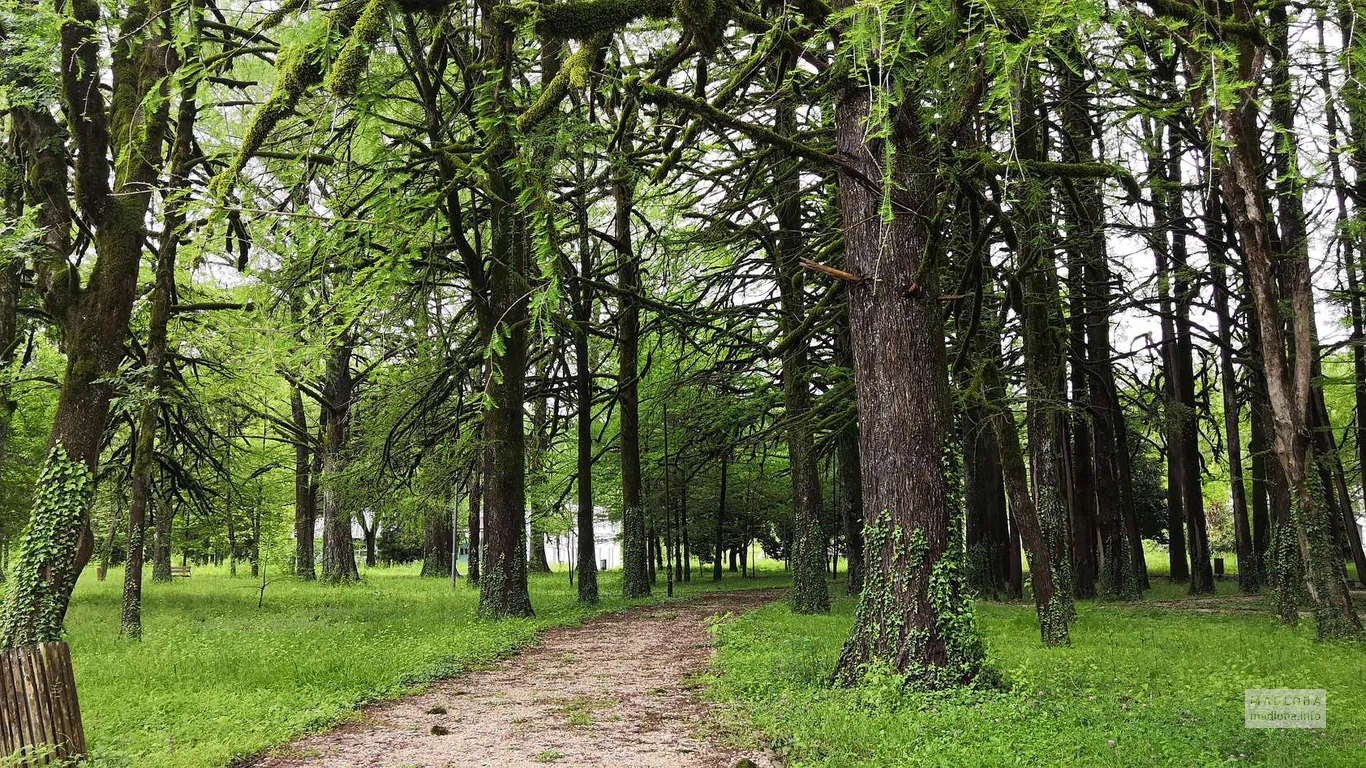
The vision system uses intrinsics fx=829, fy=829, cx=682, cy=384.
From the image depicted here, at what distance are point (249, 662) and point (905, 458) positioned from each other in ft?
24.1

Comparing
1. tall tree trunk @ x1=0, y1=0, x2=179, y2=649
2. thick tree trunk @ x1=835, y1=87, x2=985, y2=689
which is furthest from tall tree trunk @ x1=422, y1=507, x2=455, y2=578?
thick tree trunk @ x1=835, y1=87, x2=985, y2=689

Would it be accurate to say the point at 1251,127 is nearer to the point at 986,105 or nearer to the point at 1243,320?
the point at 1243,320

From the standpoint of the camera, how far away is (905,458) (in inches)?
280

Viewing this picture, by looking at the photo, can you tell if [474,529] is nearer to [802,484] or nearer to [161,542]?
[161,542]

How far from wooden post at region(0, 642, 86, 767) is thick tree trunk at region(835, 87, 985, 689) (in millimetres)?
5636

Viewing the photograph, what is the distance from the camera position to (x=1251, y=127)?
11156 mm

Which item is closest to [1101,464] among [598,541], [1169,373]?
[1169,373]

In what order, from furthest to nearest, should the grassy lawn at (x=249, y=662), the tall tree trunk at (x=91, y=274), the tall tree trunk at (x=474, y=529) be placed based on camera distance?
1. the tall tree trunk at (x=474, y=529)
2. the tall tree trunk at (x=91, y=274)
3. the grassy lawn at (x=249, y=662)

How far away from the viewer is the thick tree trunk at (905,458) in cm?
697

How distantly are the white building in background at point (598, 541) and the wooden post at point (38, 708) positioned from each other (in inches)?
581

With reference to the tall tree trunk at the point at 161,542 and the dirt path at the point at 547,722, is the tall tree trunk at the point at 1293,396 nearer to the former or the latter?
the dirt path at the point at 547,722

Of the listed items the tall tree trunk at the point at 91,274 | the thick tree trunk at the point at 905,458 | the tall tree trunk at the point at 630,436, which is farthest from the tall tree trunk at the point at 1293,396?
the tall tree trunk at the point at 91,274

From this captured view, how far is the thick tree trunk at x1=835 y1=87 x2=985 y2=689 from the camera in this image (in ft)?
22.9

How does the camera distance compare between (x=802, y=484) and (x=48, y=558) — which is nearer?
(x=48, y=558)
